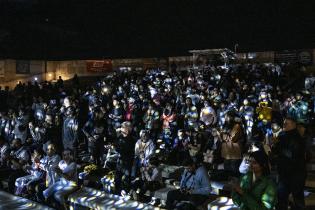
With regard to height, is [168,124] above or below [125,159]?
above

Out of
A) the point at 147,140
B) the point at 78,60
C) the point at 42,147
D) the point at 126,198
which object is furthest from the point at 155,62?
the point at 126,198

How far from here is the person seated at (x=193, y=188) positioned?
7.14 m

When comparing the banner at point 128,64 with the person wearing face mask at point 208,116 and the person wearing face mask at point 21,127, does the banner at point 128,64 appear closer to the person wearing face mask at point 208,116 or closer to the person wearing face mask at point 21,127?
the person wearing face mask at point 21,127

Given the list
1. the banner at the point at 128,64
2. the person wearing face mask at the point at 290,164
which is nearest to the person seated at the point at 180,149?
the person wearing face mask at the point at 290,164

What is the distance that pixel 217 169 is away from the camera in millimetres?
9062

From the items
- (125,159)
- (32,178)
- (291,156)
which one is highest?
(291,156)

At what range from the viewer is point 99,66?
2584 centimetres

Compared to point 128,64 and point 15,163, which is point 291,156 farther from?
point 128,64

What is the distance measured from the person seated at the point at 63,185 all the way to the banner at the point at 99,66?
58.0ft

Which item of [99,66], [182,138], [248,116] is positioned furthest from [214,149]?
[99,66]

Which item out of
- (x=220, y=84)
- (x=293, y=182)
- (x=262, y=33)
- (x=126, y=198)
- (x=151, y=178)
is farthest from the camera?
(x=262, y=33)

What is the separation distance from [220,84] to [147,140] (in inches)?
245

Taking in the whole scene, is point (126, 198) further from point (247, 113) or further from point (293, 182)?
point (247, 113)

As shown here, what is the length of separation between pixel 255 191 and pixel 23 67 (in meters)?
21.5
